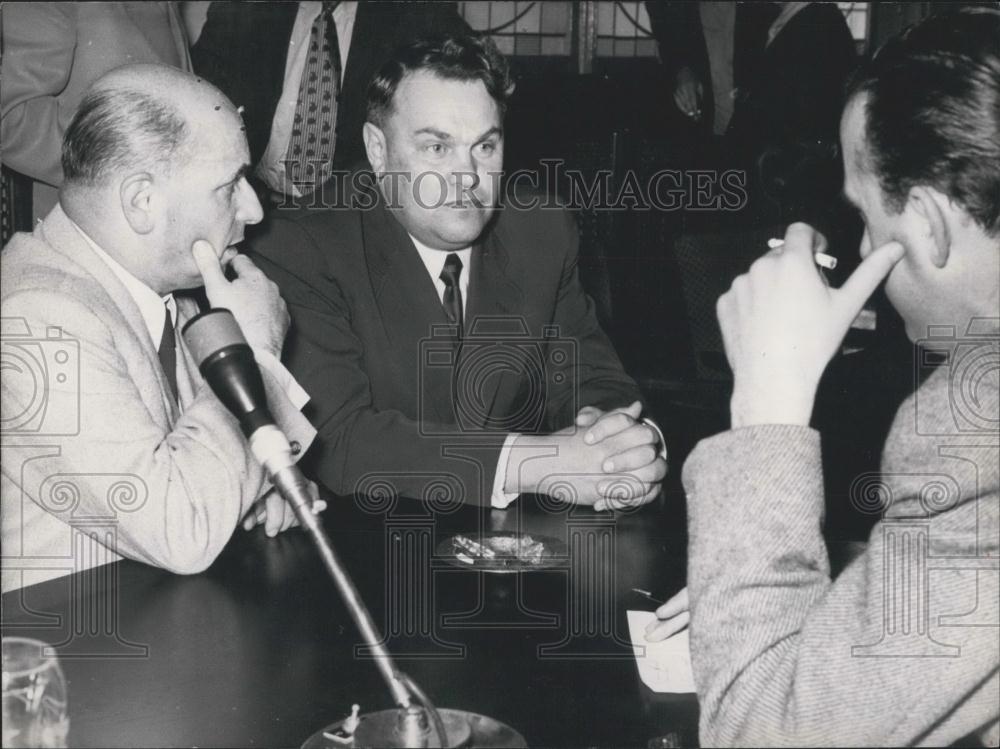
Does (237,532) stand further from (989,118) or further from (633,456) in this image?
(989,118)

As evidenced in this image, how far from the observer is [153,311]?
6.00 ft

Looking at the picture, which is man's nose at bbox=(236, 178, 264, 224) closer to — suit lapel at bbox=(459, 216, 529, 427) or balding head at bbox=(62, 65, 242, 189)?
balding head at bbox=(62, 65, 242, 189)

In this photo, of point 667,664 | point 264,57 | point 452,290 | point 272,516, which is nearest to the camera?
point 667,664

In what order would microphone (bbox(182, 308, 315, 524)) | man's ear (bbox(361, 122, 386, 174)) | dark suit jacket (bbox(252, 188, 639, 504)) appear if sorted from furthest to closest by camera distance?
man's ear (bbox(361, 122, 386, 174)), dark suit jacket (bbox(252, 188, 639, 504)), microphone (bbox(182, 308, 315, 524))

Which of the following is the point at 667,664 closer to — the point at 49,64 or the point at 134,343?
the point at 134,343

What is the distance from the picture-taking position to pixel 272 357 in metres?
1.81

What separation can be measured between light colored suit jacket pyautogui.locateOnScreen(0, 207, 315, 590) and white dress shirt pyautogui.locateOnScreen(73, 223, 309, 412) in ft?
0.33

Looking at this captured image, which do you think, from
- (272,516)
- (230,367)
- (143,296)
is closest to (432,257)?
(143,296)

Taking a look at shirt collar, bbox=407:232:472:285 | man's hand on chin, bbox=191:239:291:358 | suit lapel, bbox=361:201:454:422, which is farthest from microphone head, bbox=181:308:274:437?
shirt collar, bbox=407:232:472:285

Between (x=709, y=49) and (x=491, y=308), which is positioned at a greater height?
(x=709, y=49)

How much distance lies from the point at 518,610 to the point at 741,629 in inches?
18.1

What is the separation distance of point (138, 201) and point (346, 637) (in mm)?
820

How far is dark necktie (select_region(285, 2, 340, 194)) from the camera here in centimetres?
347

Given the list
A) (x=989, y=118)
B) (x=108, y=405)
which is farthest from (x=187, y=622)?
(x=989, y=118)
